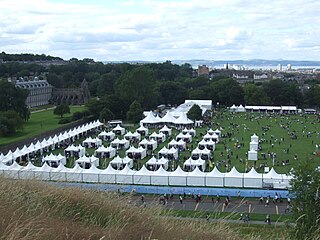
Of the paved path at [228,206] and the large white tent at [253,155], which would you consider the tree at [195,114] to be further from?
the paved path at [228,206]

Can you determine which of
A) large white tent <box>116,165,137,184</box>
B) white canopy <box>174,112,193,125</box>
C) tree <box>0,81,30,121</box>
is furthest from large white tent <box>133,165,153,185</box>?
tree <box>0,81,30,121</box>

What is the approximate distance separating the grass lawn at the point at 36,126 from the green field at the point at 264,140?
490 cm

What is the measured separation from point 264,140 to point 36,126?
70.4ft

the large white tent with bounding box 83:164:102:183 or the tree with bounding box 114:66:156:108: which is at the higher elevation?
the tree with bounding box 114:66:156:108

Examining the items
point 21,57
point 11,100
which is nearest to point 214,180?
point 11,100

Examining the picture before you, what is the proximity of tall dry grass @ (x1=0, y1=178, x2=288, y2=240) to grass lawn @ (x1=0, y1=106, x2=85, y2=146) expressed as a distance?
26.7 m

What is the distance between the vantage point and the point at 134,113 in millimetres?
48281

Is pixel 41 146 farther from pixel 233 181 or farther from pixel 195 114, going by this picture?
pixel 195 114

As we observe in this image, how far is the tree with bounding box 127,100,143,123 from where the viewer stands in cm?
4828

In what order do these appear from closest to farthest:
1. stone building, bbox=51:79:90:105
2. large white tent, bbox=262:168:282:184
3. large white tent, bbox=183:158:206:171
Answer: large white tent, bbox=262:168:282:184
large white tent, bbox=183:158:206:171
stone building, bbox=51:79:90:105

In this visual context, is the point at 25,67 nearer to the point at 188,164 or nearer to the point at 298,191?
the point at 188,164

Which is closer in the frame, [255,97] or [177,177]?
[177,177]

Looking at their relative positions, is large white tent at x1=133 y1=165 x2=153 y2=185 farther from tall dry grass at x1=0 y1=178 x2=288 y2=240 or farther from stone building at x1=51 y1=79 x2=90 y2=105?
stone building at x1=51 y1=79 x2=90 y2=105

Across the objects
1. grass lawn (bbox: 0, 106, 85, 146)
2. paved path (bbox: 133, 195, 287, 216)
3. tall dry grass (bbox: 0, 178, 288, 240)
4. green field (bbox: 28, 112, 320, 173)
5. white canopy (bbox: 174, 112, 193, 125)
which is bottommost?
green field (bbox: 28, 112, 320, 173)
